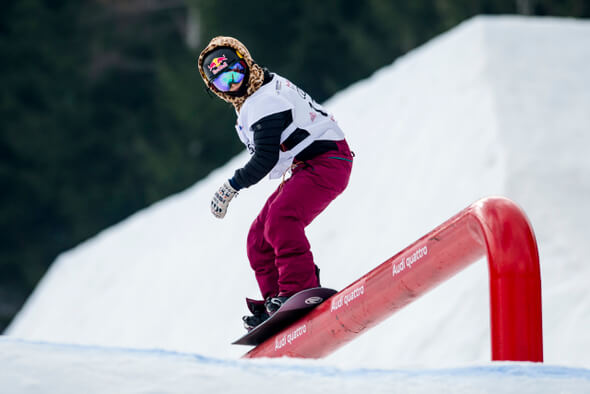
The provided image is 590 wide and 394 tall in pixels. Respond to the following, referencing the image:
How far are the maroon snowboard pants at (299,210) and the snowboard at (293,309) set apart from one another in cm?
3

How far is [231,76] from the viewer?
311 cm

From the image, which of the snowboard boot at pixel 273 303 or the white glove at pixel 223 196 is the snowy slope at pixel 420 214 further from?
the white glove at pixel 223 196

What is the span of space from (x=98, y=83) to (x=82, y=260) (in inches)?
556

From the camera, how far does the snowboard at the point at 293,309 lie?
3.16m

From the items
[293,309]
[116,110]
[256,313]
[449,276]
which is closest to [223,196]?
[293,309]

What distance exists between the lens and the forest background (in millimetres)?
21328

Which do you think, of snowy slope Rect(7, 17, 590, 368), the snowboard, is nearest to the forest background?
snowy slope Rect(7, 17, 590, 368)

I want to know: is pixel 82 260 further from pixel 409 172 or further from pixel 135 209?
pixel 135 209

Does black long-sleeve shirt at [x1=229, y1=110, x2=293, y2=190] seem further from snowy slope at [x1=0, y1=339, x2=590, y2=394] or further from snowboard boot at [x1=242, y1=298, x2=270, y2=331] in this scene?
snowy slope at [x1=0, y1=339, x2=590, y2=394]

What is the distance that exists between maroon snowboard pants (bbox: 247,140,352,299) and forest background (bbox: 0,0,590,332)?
17.5m

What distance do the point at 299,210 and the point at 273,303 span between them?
1.26 ft

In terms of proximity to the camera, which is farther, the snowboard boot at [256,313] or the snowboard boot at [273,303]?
the snowboard boot at [256,313]

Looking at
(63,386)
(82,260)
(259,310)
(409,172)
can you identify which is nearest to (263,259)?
(259,310)

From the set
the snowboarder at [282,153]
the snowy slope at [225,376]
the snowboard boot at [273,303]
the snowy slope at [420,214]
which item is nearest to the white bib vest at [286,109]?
the snowboarder at [282,153]
